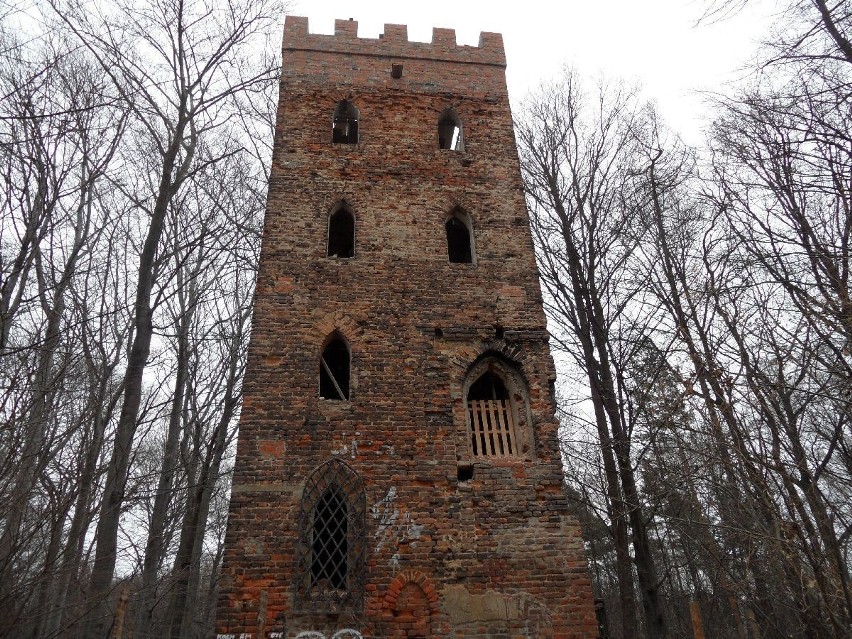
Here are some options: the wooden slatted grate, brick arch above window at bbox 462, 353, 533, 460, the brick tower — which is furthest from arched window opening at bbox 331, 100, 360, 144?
the wooden slatted grate

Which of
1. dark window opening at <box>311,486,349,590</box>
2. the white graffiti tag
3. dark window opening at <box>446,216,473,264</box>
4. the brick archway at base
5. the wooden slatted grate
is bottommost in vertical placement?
the white graffiti tag

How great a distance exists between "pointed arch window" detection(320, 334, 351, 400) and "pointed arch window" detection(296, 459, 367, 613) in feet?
4.61

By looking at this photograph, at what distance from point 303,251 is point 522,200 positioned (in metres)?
4.20

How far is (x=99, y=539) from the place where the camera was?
27.5ft

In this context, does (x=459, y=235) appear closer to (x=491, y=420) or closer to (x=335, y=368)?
(x=335, y=368)

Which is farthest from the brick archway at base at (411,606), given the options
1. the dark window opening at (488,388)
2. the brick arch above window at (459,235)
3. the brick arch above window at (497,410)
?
the brick arch above window at (459,235)

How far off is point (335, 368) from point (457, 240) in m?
3.49

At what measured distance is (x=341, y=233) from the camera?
38.2 ft

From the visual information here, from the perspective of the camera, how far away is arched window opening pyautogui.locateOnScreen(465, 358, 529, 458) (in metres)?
9.16

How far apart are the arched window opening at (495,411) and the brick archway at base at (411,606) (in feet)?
6.36

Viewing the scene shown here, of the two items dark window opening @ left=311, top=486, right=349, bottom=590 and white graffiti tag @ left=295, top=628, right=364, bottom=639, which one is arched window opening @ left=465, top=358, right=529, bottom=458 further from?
white graffiti tag @ left=295, top=628, right=364, bottom=639

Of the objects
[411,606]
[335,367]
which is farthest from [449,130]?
[411,606]

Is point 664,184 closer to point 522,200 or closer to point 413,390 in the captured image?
point 522,200

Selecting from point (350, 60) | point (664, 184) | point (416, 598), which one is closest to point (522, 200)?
point (664, 184)
